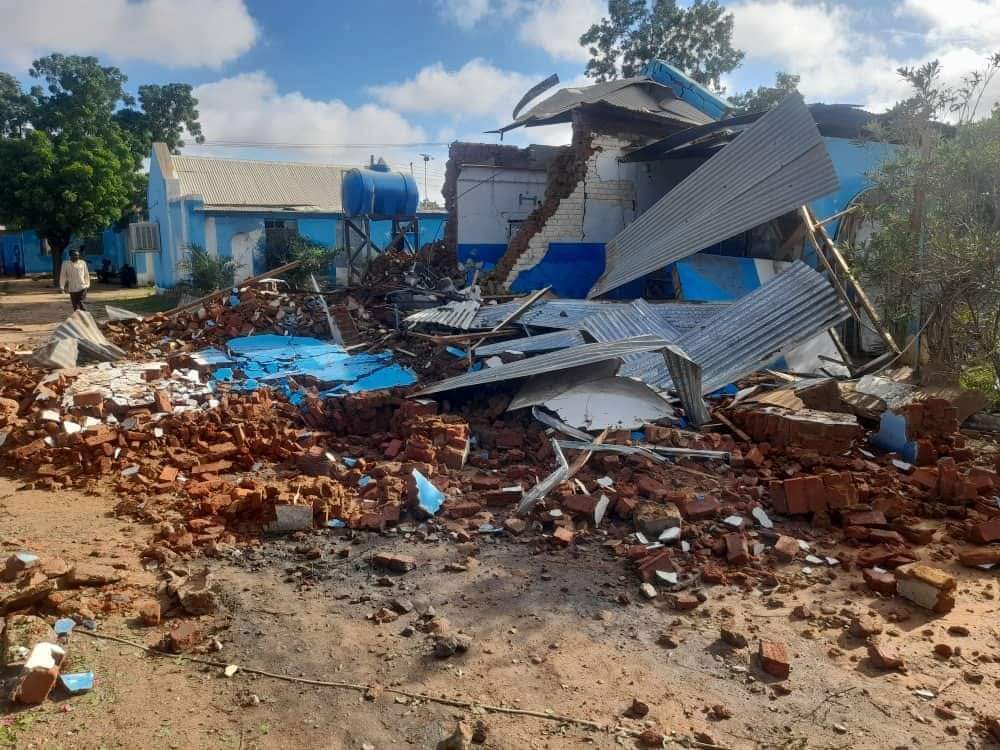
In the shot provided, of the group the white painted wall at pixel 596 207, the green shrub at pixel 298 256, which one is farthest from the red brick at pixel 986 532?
the green shrub at pixel 298 256

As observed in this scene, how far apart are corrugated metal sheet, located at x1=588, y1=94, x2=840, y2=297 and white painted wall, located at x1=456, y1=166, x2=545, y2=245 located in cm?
359

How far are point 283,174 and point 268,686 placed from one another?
2770 cm

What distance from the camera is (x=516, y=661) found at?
339cm

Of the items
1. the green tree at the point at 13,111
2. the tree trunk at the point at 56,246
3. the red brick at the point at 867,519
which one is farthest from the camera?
the green tree at the point at 13,111

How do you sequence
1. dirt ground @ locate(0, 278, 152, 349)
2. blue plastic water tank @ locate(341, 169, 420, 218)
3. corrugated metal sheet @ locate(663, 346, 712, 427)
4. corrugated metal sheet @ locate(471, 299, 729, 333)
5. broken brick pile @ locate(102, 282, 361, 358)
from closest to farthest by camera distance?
1. corrugated metal sheet @ locate(663, 346, 712, 427)
2. corrugated metal sheet @ locate(471, 299, 729, 333)
3. broken brick pile @ locate(102, 282, 361, 358)
4. dirt ground @ locate(0, 278, 152, 349)
5. blue plastic water tank @ locate(341, 169, 420, 218)

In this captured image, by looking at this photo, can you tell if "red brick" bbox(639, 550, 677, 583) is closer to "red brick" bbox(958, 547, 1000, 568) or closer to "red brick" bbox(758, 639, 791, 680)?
"red brick" bbox(758, 639, 791, 680)

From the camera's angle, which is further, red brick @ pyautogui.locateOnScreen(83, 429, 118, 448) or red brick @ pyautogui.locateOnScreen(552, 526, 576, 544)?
red brick @ pyautogui.locateOnScreen(83, 429, 118, 448)

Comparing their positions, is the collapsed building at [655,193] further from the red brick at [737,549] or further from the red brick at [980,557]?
the red brick at [737,549]

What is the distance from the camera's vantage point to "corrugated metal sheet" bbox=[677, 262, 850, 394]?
7578 millimetres

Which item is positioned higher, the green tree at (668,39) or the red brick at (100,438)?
the green tree at (668,39)

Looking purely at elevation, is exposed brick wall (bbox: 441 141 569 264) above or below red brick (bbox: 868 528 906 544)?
above

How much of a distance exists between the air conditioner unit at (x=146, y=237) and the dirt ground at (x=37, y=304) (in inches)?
60.5

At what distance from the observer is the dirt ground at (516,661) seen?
290 cm

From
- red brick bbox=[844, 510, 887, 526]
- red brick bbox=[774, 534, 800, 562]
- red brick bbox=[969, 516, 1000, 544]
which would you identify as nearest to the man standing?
red brick bbox=[774, 534, 800, 562]
